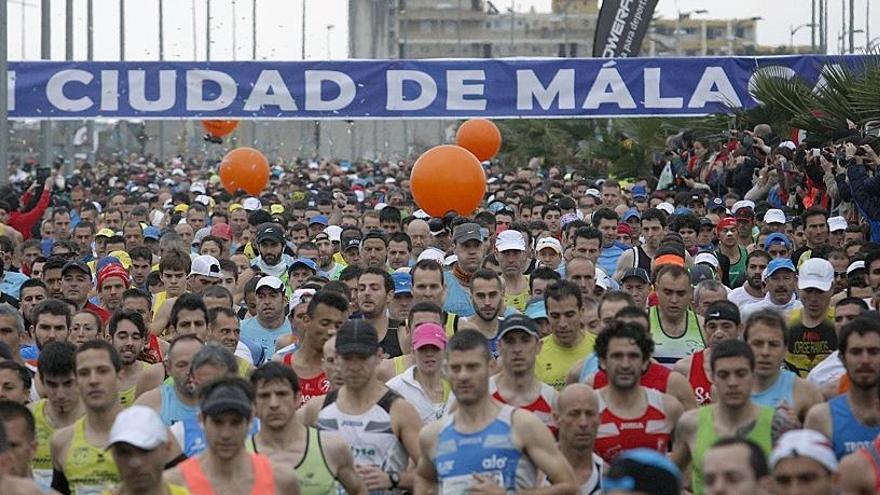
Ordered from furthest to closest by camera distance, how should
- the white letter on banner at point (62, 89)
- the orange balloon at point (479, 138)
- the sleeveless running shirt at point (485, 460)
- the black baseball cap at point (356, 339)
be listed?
the orange balloon at point (479, 138), the white letter on banner at point (62, 89), the black baseball cap at point (356, 339), the sleeveless running shirt at point (485, 460)

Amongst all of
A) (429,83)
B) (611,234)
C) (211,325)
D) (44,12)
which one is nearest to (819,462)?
(211,325)

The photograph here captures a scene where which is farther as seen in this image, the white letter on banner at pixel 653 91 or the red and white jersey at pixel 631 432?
the white letter on banner at pixel 653 91

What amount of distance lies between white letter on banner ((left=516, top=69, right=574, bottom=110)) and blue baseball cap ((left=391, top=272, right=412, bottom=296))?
9.60 metres

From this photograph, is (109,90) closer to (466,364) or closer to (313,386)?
(313,386)

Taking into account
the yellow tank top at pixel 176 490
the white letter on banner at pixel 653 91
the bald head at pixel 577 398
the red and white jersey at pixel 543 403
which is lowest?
the yellow tank top at pixel 176 490

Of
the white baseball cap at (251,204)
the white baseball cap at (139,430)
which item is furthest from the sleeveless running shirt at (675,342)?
the white baseball cap at (251,204)

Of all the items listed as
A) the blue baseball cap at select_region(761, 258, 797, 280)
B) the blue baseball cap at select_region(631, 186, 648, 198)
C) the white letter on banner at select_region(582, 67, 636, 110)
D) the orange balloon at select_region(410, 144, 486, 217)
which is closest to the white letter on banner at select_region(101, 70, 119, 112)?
the white letter on banner at select_region(582, 67, 636, 110)

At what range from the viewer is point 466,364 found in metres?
8.22

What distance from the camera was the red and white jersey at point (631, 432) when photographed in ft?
28.9

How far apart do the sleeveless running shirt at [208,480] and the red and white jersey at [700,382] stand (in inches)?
128

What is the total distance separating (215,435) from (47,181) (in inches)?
629

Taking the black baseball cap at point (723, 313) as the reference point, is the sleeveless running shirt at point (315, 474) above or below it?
below

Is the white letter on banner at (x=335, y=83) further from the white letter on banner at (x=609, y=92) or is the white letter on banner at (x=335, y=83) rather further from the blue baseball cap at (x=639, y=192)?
the blue baseball cap at (x=639, y=192)

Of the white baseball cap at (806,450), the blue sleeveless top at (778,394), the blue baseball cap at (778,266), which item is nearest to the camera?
the white baseball cap at (806,450)
